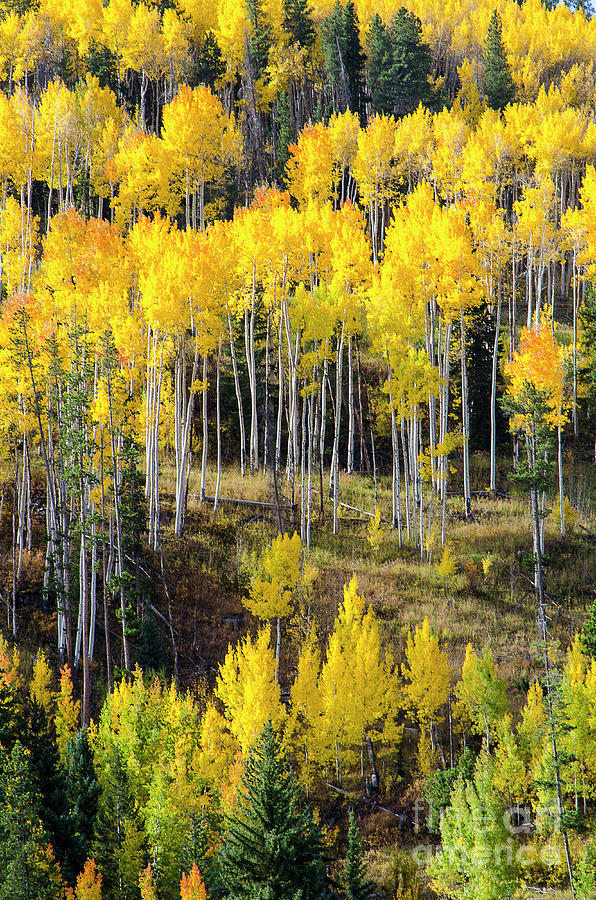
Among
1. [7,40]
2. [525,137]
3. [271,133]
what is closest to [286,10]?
[271,133]

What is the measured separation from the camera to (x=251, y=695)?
2069 centimetres

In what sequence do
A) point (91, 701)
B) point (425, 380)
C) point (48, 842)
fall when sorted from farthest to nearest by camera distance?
point (425, 380)
point (91, 701)
point (48, 842)

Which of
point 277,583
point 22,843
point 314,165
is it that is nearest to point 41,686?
point 22,843

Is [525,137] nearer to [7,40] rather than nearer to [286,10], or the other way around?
[286,10]

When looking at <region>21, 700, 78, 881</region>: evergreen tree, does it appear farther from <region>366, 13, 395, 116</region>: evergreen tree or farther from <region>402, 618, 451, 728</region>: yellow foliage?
<region>366, 13, 395, 116</region>: evergreen tree

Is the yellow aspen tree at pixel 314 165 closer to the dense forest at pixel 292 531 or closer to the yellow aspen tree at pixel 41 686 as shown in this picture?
the dense forest at pixel 292 531

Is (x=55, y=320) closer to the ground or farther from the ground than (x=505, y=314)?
closer to the ground

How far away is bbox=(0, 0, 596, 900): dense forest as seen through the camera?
17719mm

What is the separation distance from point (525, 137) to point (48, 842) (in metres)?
43.5

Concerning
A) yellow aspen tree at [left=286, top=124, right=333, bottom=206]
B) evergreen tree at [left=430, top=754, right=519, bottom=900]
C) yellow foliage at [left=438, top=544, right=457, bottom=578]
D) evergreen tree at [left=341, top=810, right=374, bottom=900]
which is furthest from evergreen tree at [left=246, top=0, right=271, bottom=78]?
evergreen tree at [left=341, top=810, right=374, bottom=900]

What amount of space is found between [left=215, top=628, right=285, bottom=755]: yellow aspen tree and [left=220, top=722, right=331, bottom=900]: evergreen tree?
6.26 meters

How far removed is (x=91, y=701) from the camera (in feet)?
74.6

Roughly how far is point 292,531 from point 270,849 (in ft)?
54.7

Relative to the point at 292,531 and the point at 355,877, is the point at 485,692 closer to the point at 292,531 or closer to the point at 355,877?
the point at 355,877
